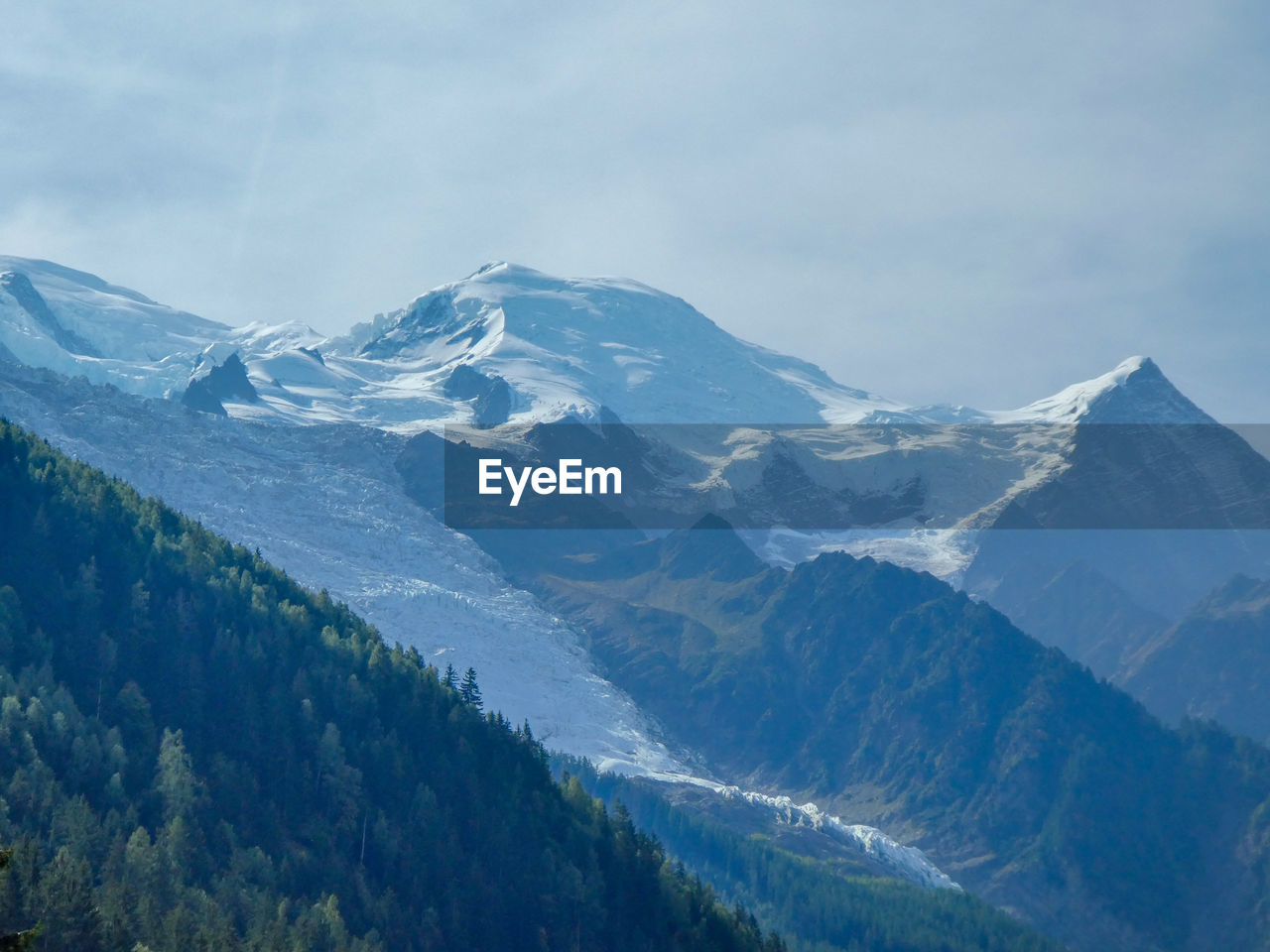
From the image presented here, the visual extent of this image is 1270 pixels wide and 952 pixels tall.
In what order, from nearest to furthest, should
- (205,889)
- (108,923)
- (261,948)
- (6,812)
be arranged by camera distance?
(108,923) < (261,948) < (6,812) < (205,889)

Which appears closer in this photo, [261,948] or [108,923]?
[108,923]

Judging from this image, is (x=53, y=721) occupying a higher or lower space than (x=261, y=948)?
higher

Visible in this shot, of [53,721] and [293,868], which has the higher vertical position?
[53,721]

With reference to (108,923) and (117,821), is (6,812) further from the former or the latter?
(108,923)

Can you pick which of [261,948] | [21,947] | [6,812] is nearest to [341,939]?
[261,948]

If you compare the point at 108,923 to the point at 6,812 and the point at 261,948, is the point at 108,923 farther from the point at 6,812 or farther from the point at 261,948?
the point at 6,812

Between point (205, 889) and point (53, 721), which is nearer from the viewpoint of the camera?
point (205, 889)

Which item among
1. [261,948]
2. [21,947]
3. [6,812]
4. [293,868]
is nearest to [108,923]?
[261,948]

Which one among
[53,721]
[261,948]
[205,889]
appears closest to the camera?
[261,948]

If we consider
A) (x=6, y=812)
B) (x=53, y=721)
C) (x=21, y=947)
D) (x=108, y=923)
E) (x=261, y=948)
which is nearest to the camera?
(x=21, y=947)
